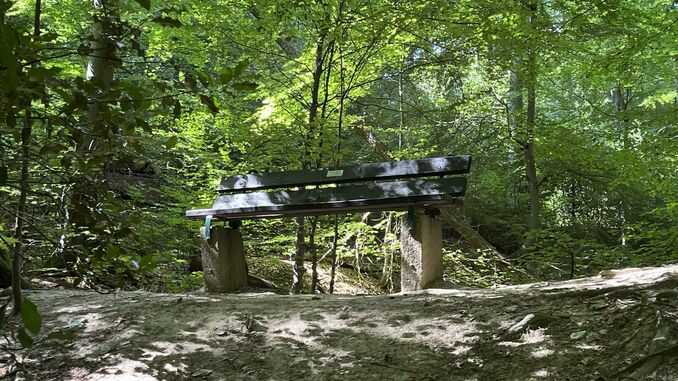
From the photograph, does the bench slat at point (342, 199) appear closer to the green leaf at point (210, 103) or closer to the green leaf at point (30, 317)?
the green leaf at point (210, 103)

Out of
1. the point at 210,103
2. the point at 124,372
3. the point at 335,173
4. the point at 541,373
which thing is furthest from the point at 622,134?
the point at 210,103

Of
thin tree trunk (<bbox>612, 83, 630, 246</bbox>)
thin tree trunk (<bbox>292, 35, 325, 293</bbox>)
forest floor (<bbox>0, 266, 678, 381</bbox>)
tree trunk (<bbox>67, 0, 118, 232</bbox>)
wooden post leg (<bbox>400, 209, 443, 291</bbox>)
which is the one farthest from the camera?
thin tree trunk (<bbox>612, 83, 630, 246</bbox>)

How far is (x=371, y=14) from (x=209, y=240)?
3.12m

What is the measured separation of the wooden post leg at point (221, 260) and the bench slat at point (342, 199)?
23cm

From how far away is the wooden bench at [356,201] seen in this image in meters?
5.12

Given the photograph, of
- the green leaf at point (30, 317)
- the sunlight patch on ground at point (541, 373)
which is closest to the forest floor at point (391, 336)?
the sunlight patch on ground at point (541, 373)

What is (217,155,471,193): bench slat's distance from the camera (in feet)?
17.8

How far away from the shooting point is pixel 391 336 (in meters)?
3.56

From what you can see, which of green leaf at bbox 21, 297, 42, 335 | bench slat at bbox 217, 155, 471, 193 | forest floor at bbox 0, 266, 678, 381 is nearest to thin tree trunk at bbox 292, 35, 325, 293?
bench slat at bbox 217, 155, 471, 193

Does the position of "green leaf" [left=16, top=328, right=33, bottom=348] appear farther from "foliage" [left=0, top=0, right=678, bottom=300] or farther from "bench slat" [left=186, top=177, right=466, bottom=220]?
"bench slat" [left=186, top=177, right=466, bottom=220]

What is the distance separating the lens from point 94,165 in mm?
2066

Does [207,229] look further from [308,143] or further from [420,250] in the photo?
[420,250]

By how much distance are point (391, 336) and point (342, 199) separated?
220 centimetres

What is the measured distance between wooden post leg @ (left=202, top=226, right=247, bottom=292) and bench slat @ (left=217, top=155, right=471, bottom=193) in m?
0.63
